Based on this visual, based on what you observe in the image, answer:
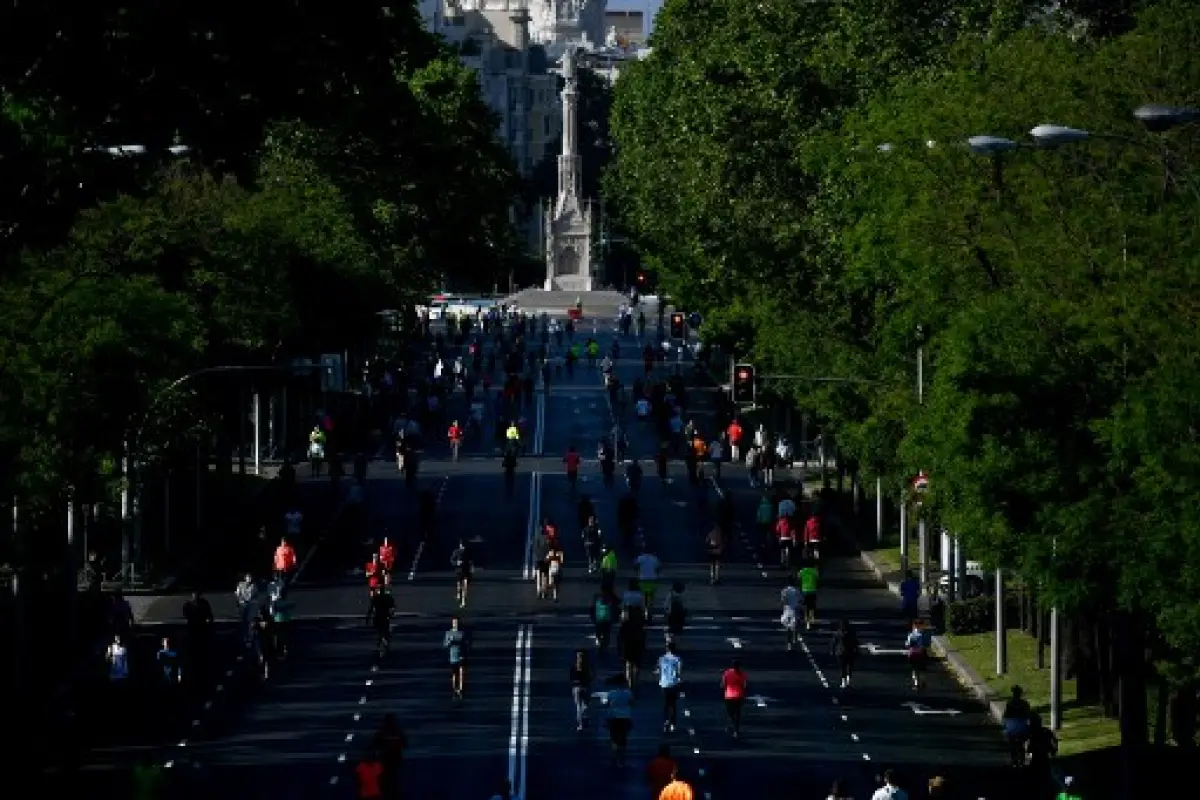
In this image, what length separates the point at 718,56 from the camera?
95562 mm

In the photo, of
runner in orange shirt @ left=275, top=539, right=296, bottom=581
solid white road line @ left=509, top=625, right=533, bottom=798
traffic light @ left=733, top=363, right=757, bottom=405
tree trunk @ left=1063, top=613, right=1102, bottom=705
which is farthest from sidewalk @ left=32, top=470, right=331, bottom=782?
tree trunk @ left=1063, top=613, right=1102, bottom=705

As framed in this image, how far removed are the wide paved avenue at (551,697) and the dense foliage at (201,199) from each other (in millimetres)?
4764

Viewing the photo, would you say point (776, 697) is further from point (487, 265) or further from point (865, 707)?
point (487, 265)

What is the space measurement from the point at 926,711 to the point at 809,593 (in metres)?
10.2

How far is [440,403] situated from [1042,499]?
2701 inches

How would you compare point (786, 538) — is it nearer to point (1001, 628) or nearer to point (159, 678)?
point (1001, 628)

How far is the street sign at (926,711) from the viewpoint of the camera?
2092 inches

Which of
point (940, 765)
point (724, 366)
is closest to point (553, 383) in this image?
point (724, 366)

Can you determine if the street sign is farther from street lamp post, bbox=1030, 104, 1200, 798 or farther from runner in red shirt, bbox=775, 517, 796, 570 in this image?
runner in red shirt, bbox=775, 517, 796, 570

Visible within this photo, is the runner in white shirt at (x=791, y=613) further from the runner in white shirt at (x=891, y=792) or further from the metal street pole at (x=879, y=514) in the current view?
the runner in white shirt at (x=891, y=792)

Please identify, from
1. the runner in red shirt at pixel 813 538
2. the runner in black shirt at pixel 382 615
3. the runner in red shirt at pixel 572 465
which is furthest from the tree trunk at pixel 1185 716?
the runner in red shirt at pixel 572 465

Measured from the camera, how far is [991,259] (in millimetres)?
53125

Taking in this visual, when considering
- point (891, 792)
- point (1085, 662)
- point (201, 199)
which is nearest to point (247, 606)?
point (1085, 662)

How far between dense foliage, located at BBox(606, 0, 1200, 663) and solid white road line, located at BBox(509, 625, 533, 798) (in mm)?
6418
